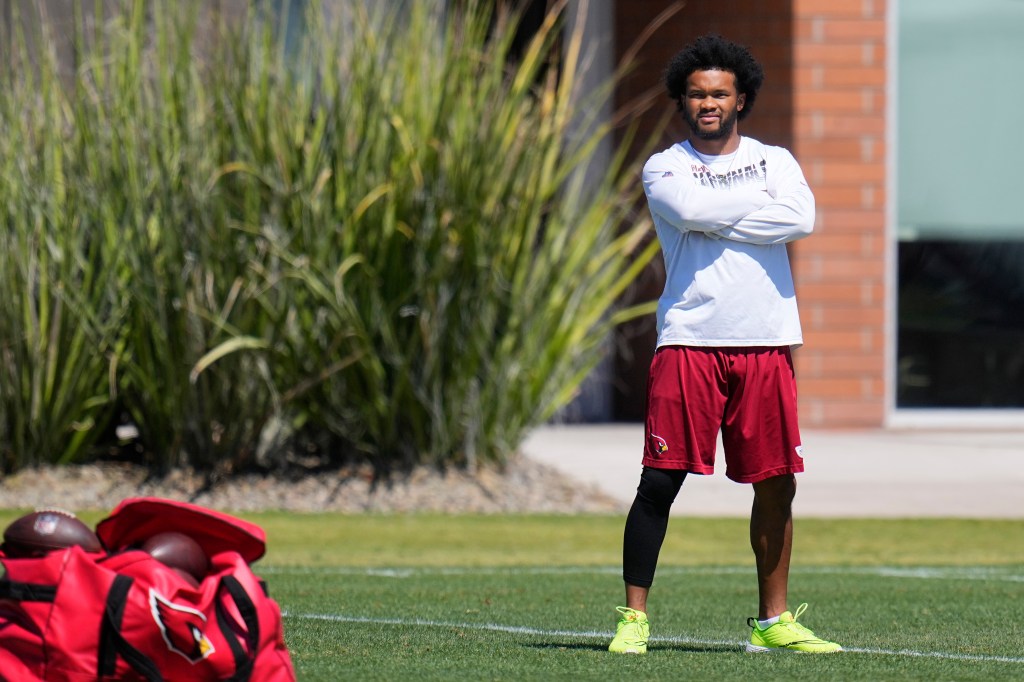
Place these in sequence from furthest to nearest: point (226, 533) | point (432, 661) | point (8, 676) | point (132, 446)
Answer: point (132, 446), point (432, 661), point (226, 533), point (8, 676)

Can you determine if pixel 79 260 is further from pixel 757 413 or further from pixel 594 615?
pixel 757 413

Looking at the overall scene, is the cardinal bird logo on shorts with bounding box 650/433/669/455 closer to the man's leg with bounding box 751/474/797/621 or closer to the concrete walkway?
the man's leg with bounding box 751/474/797/621

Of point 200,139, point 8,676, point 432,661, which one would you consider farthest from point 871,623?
point 200,139

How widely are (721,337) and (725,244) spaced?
288mm

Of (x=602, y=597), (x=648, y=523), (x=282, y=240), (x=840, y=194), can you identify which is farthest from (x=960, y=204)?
(x=648, y=523)

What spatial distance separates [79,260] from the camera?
980 cm

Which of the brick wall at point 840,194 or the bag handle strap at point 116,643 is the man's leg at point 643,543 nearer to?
the bag handle strap at point 116,643

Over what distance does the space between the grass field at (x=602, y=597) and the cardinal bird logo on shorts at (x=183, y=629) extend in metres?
0.74

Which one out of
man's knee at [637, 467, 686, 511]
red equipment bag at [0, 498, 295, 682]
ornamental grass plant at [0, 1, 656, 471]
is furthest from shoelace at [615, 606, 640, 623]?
ornamental grass plant at [0, 1, 656, 471]

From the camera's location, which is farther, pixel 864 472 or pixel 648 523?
pixel 864 472

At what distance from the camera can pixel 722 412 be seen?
5.23 meters

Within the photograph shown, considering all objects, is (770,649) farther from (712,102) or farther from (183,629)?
(183,629)

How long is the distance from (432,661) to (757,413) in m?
1.19

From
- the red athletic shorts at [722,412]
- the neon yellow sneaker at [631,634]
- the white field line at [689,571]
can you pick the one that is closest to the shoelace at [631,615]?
the neon yellow sneaker at [631,634]
